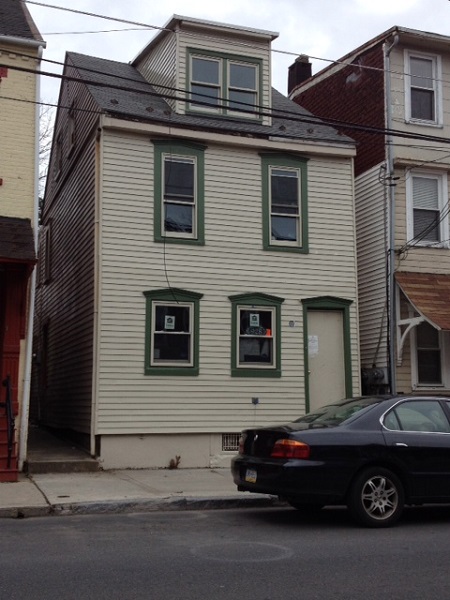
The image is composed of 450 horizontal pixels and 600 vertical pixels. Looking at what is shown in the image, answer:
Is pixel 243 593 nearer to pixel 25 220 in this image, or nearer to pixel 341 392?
pixel 25 220

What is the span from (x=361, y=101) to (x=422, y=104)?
1452mm

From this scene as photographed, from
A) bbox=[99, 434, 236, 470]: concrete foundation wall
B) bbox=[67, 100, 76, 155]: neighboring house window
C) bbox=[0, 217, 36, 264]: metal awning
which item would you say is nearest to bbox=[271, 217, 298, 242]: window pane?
bbox=[99, 434, 236, 470]: concrete foundation wall

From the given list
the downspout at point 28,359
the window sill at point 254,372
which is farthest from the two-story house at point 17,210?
the window sill at point 254,372

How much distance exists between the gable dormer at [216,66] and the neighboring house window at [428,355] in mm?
5583

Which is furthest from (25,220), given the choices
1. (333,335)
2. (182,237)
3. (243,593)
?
(243,593)

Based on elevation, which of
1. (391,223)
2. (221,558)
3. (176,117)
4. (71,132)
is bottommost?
(221,558)

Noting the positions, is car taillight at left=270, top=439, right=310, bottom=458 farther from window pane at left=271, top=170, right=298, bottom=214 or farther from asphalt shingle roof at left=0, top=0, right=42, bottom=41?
asphalt shingle roof at left=0, top=0, right=42, bottom=41

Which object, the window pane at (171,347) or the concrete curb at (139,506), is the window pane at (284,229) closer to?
the window pane at (171,347)

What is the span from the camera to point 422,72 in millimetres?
17500

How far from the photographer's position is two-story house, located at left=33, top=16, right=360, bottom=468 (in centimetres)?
1427

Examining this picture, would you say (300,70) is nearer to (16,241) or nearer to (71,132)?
(71,132)

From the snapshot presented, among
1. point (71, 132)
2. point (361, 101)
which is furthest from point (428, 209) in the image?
point (71, 132)

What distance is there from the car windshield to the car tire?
73cm

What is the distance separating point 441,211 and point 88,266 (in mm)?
7760
